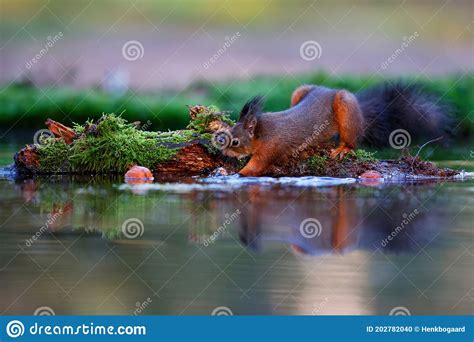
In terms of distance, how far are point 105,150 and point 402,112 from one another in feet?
11.8

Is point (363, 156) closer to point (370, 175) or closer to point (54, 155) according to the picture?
point (370, 175)

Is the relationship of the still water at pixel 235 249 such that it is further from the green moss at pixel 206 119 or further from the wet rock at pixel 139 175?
the green moss at pixel 206 119

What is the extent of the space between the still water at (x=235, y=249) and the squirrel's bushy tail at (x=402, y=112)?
5.67 feet

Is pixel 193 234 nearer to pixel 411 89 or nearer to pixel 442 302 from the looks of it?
pixel 442 302

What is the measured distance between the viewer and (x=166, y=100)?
15.9 meters

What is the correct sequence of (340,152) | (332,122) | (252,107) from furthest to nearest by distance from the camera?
1. (332,122)
2. (340,152)
3. (252,107)

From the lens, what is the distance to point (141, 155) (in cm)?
1098

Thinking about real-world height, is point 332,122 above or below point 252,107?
above

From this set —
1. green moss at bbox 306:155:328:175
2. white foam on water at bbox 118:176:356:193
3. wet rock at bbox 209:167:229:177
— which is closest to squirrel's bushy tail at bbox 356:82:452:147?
green moss at bbox 306:155:328:175

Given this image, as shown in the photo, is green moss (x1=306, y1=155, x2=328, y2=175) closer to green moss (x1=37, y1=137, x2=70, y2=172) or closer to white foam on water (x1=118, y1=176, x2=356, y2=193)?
white foam on water (x1=118, y1=176, x2=356, y2=193)

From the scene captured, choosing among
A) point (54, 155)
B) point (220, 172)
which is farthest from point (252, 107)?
point (54, 155)

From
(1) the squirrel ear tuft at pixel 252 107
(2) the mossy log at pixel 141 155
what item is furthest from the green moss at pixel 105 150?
(1) the squirrel ear tuft at pixel 252 107

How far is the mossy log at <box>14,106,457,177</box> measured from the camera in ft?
35.8

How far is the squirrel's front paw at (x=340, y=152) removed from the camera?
35.7ft
